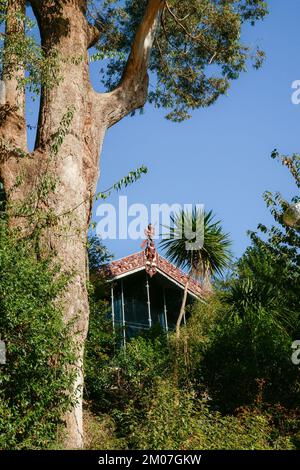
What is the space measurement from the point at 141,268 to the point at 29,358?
15343 millimetres

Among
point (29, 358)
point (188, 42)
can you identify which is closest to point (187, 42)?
point (188, 42)

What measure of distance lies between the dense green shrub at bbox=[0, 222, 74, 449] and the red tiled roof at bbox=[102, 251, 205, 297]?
12131 millimetres

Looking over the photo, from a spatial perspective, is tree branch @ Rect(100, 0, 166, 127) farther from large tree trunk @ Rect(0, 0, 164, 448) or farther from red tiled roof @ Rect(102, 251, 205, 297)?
red tiled roof @ Rect(102, 251, 205, 297)

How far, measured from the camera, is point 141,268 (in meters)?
25.6

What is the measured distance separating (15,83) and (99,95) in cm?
201

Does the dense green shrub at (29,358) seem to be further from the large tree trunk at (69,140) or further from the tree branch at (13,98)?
the tree branch at (13,98)

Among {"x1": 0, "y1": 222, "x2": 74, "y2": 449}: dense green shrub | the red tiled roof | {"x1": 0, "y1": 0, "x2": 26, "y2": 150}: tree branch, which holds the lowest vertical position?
{"x1": 0, "y1": 222, "x2": 74, "y2": 449}: dense green shrub

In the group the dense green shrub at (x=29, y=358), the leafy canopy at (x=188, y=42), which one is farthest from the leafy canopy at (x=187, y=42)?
the dense green shrub at (x=29, y=358)

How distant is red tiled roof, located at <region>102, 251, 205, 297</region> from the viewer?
80.0 ft

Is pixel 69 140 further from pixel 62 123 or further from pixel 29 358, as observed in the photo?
pixel 29 358

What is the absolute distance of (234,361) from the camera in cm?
1681

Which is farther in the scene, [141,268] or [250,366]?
[141,268]

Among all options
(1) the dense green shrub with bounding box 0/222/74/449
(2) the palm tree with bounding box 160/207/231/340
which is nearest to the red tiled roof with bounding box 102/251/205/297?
(2) the palm tree with bounding box 160/207/231/340

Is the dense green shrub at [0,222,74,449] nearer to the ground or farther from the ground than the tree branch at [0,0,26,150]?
nearer to the ground
